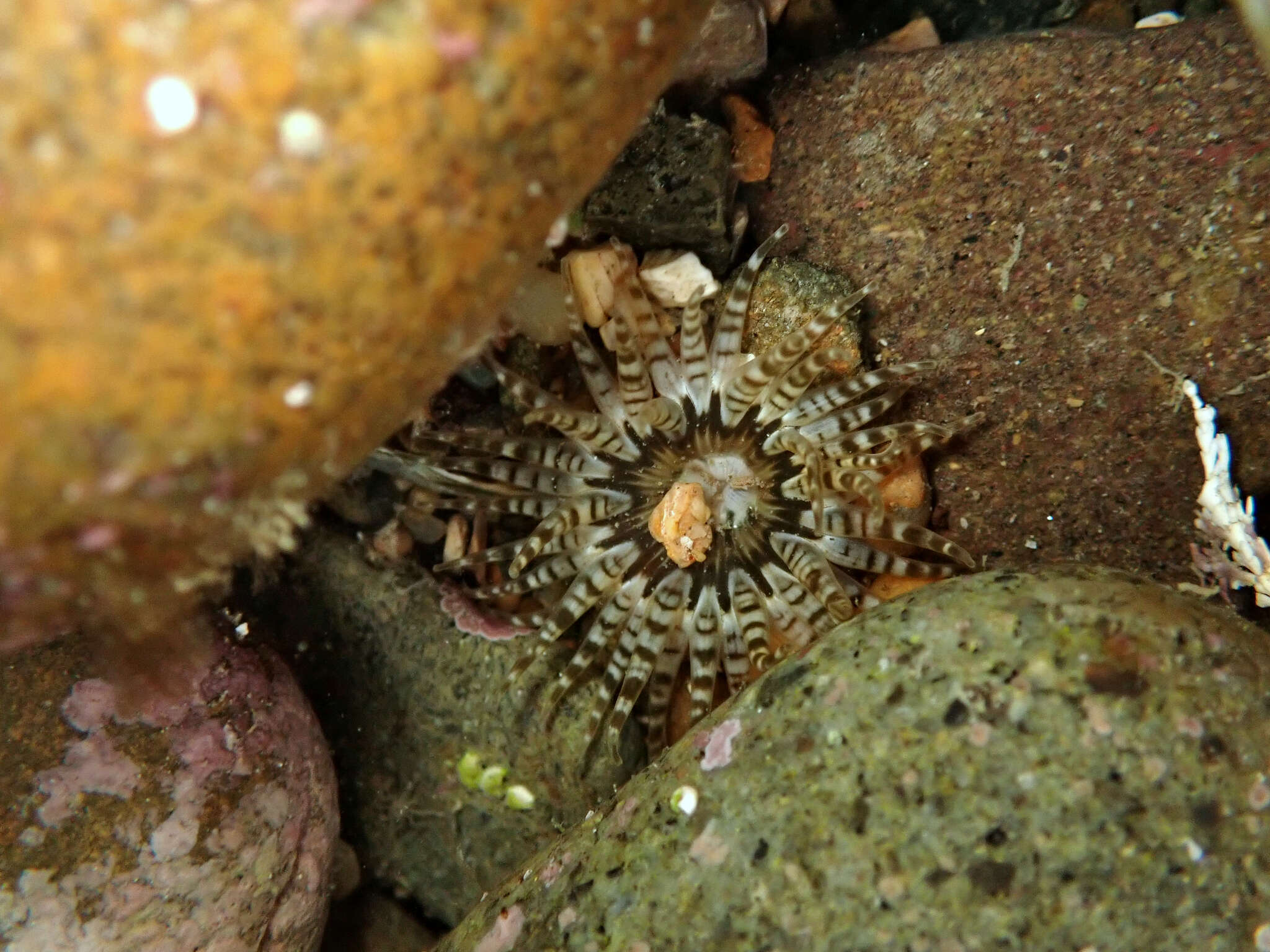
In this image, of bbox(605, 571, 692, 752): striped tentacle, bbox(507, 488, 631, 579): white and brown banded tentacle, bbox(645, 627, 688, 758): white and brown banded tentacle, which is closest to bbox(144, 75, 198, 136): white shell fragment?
bbox(507, 488, 631, 579): white and brown banded tentacle

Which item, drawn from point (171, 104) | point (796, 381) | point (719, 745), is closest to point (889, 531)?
point (796, 381)

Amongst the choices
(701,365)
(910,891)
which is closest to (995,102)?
(701,365)

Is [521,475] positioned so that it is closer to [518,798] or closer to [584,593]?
[584,593]

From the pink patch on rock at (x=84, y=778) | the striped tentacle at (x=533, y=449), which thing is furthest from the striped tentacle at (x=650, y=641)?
the pink patch on rock at (x=84, y=778)

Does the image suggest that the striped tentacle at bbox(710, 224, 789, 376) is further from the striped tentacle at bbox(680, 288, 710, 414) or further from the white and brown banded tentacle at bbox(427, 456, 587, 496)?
the white and brown banded tentacle at bbox(427, 456, 587, 496)

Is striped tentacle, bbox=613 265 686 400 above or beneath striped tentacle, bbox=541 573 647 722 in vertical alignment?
above

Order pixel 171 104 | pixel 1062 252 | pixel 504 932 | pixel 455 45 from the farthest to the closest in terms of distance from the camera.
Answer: pixel 1062 252
pixel 504 932
pixel 455 45
pixel 171 104
